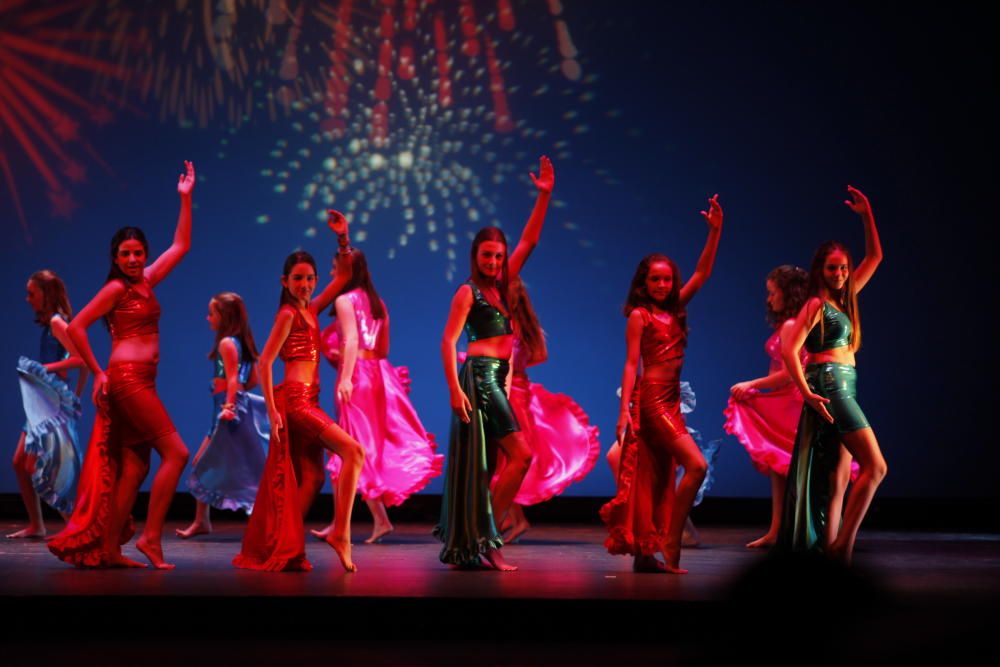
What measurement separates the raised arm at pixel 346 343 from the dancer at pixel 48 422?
1.49 metres

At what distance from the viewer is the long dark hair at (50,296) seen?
21.0 ft

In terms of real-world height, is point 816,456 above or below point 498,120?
below

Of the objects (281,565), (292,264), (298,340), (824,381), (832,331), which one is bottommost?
(281,565)

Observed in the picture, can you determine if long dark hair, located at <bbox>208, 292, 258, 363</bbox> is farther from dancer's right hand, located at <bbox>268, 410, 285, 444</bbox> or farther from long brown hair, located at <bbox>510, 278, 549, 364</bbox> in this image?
dancer's right hand, located at <bbox>268, 410, 285, 444</bbox>

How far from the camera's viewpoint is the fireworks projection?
763 cm

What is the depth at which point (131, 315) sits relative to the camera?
4.94 m


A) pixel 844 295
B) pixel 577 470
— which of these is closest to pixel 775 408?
pixel 577 470

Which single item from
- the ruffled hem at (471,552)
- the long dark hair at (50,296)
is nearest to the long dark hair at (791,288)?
the ruffled hem at (471,552)

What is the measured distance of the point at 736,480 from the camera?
773cm

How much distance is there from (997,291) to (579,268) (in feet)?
8.86

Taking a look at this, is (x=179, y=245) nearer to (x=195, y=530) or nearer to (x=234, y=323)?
(x=234, y=323)

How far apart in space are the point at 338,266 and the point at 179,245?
3.09ft

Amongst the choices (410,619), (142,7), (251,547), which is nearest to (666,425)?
(410,619)

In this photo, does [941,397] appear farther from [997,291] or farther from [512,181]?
[512,181]
